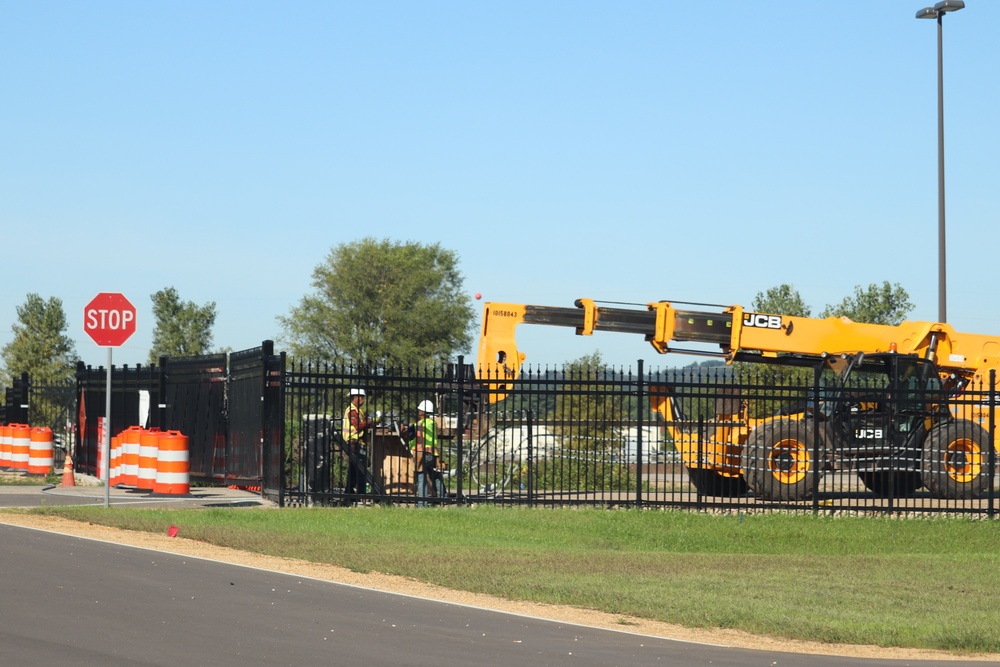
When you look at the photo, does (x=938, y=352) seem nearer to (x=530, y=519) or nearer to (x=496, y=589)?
(x=530, y=519)

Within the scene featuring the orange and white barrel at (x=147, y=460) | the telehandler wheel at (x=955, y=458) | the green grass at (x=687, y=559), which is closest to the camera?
the green grass at (x=687, y=559)

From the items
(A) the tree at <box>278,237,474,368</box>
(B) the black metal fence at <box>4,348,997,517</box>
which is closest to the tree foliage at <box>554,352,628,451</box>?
(B) the black metal fence at <box>4,348,997,517</box>

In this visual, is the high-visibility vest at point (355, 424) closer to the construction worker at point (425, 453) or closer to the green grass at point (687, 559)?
the construction worker at point (425, 453)

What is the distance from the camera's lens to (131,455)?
892 inches

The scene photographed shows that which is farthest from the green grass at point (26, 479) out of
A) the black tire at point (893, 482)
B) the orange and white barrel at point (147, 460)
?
the black tire at point (893, 482)

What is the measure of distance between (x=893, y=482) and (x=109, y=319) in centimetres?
1299

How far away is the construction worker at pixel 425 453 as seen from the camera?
65.9 feet

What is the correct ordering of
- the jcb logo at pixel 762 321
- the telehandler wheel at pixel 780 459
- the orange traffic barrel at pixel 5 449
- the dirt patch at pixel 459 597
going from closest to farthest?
the dirt patch at pixel 459 597
the telehandler wheel at pixel 780 459
the jcb logo at pixel 762 321
the orange traffic barrel at pixel 5 449

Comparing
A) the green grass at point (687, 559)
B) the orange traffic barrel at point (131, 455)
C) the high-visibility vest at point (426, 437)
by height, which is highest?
the high-visibility vest at point (426, 437)

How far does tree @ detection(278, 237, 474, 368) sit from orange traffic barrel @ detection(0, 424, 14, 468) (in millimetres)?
38139

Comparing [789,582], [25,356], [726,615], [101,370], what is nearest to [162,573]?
[726,615]

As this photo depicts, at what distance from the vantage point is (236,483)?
77.4ft

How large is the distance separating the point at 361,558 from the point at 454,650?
5.16 meters

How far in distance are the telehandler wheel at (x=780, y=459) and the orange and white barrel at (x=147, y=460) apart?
9.89 meters
